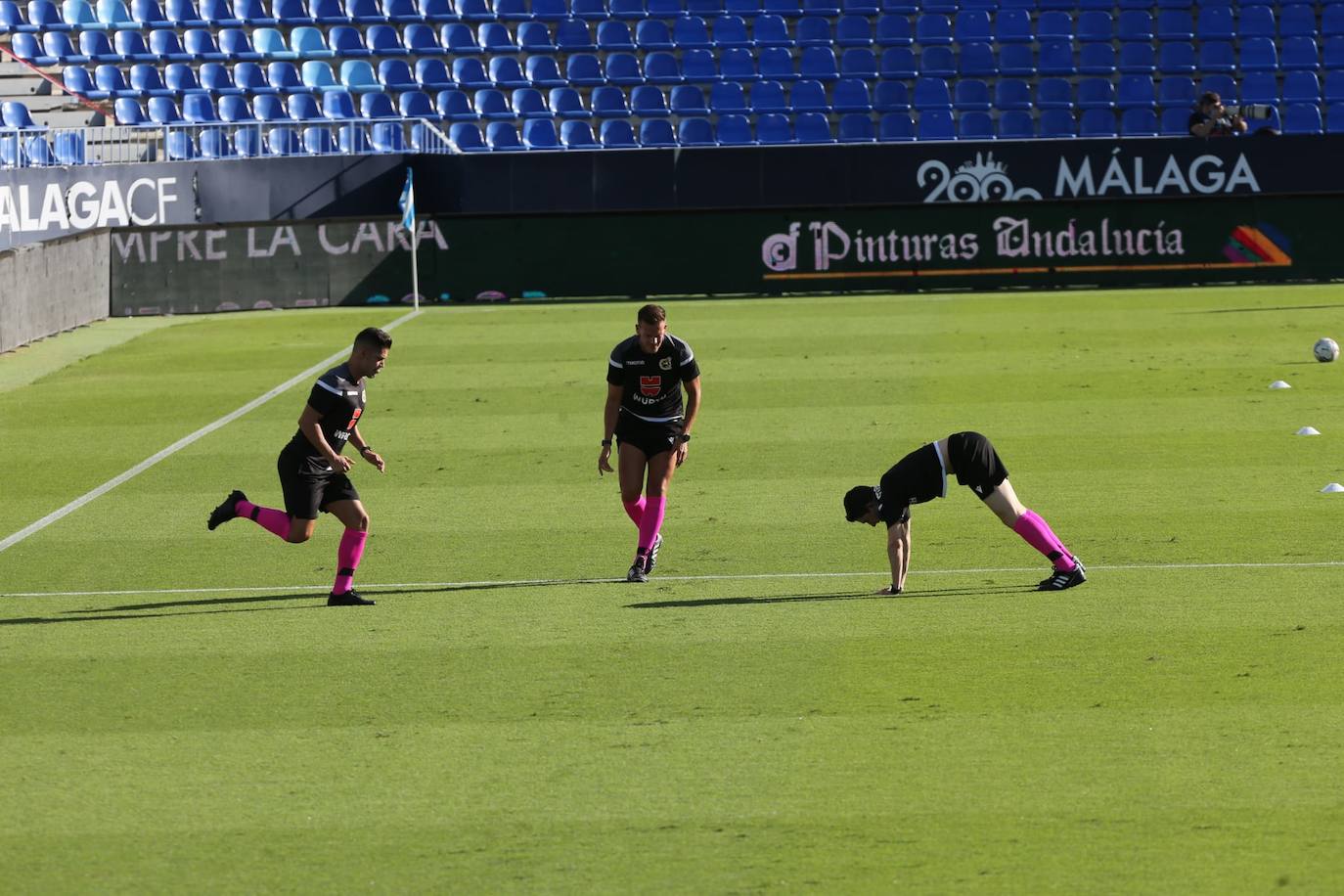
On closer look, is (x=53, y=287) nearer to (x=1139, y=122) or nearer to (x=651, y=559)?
(x=651, y=559)

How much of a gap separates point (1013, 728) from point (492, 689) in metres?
2.59

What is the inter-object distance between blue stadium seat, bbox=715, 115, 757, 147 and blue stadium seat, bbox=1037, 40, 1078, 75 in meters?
Answer: 5.55

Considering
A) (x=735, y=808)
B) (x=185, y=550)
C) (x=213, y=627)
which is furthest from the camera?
(x=185, y=550)

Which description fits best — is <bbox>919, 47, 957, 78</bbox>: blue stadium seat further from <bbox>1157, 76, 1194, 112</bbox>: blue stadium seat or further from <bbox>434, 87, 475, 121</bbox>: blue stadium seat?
<bbox>434, 87, 475, 121</bbox>: blue stadium seat

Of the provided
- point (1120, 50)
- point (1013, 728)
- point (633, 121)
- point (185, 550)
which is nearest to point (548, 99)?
point (633, 121)

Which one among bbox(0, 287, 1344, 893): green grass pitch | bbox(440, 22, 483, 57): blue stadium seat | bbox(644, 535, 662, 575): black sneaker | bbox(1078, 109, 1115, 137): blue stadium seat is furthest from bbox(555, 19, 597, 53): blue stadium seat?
bbox(644, 535, 662, 575): black sneaker

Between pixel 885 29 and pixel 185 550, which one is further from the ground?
pixel 885 29

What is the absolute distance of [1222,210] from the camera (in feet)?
107

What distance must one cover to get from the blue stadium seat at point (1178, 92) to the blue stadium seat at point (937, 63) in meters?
4.26

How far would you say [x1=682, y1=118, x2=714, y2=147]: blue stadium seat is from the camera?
1490 inches

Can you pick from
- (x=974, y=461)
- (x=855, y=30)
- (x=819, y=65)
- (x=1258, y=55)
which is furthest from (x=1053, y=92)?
Answer: (x=974, y=461)

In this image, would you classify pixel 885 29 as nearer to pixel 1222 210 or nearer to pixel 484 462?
pixel 1222 210

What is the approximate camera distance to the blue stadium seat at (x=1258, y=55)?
128ft

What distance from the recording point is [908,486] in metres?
11.0
